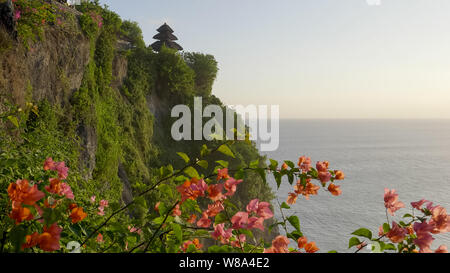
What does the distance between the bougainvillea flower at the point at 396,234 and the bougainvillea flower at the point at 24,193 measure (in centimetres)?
149

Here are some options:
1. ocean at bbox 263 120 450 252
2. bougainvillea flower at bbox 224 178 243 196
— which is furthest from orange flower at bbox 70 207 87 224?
ocean at bbox 263 120 450 252

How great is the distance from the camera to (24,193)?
1.11m

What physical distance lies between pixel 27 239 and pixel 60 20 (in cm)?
712

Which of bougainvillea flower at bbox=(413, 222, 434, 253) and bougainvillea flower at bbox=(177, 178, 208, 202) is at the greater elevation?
bougainvillea flower at bbox=(177, 178, 208, 202)

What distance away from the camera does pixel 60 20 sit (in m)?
6.86

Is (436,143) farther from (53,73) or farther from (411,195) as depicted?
(53,73)

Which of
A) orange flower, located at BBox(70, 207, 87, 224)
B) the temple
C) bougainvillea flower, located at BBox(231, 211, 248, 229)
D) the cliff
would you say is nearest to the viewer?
orange flower, located at BBox(70, 207, 87, 224)

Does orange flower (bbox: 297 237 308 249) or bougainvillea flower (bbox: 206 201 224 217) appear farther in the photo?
bougainvillea flower (bbox: 206 201 224 217)

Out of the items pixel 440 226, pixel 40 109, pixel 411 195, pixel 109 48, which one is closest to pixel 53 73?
pixel 40 109

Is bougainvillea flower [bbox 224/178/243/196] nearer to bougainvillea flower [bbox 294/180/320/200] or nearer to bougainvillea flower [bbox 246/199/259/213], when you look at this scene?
bougainvillea flower [bbox 246/199/259/213]

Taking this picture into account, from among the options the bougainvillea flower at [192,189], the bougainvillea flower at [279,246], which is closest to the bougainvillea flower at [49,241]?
the bougainvillea flower at [192,189]

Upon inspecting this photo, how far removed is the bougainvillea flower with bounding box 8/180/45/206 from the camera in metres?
1.10

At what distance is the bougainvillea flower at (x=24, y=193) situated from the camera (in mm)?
1098

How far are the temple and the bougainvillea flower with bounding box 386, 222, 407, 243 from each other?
27211 mm
